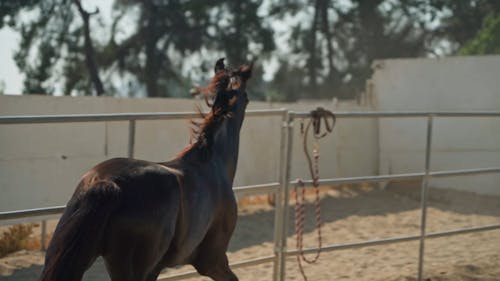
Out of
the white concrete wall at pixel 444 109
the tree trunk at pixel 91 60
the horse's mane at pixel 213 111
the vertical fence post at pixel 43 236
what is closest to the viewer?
the horse's mane at pixel 213 111

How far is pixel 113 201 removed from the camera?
2582mm

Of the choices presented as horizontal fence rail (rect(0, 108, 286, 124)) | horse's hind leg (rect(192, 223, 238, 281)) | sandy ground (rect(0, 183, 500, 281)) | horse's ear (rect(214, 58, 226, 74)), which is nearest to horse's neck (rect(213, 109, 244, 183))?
horizontal fence rail (rect(0, 108, 286, 124))

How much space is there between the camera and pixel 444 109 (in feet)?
36.8

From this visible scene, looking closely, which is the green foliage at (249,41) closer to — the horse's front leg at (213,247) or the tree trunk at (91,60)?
the tree trunk at (91,60)

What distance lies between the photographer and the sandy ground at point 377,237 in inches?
227

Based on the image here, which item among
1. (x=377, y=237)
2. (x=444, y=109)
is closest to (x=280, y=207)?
(x=377, y=237)

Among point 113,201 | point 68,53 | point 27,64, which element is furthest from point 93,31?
point 113,201

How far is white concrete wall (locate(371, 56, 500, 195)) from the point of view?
1010 cm

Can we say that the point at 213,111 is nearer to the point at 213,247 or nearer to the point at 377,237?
the point at 213,247

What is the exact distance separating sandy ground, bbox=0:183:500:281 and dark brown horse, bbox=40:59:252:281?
5.54 feet

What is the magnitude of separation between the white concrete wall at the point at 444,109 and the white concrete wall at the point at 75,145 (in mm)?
2667

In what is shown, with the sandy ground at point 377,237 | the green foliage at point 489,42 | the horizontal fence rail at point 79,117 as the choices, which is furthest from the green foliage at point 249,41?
the horizontal fence rail at point 79,117

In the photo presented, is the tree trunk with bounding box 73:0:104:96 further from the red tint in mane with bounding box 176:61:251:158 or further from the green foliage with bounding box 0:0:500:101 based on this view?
the red tint in mane with bounding box 176:61:251:158

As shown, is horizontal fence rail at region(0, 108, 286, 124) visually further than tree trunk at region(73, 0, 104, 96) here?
No
